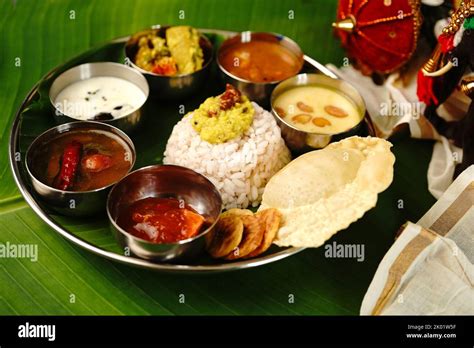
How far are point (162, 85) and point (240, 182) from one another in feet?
3.32

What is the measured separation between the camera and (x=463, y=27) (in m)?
3.97

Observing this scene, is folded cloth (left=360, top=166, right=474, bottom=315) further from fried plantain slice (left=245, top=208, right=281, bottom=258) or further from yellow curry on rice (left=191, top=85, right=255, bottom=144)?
yellow curry on rice (left=191, top=85, right=255, bottom=144)

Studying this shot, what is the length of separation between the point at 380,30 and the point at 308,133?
3.76ft

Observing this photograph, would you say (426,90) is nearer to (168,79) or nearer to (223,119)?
(223,119)

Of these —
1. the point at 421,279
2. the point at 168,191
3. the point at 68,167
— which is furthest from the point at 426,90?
the point at 68,167

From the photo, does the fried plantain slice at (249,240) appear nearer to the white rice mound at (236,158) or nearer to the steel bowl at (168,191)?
the steel bowl at (168,191)

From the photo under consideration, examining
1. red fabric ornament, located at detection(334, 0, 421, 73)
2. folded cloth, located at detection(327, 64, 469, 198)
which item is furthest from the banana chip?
red fabric ornament, located at detection(334, 0, 421, 73)

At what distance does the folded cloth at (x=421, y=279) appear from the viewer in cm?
357

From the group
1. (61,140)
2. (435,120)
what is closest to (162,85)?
(61,140)

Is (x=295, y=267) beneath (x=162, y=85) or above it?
beneath

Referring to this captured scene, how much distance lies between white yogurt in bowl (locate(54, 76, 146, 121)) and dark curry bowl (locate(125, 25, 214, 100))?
4.8 inches

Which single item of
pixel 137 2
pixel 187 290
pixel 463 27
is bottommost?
pixel 187 290

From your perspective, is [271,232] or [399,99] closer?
[271,232]

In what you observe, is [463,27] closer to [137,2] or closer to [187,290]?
[187,290]
